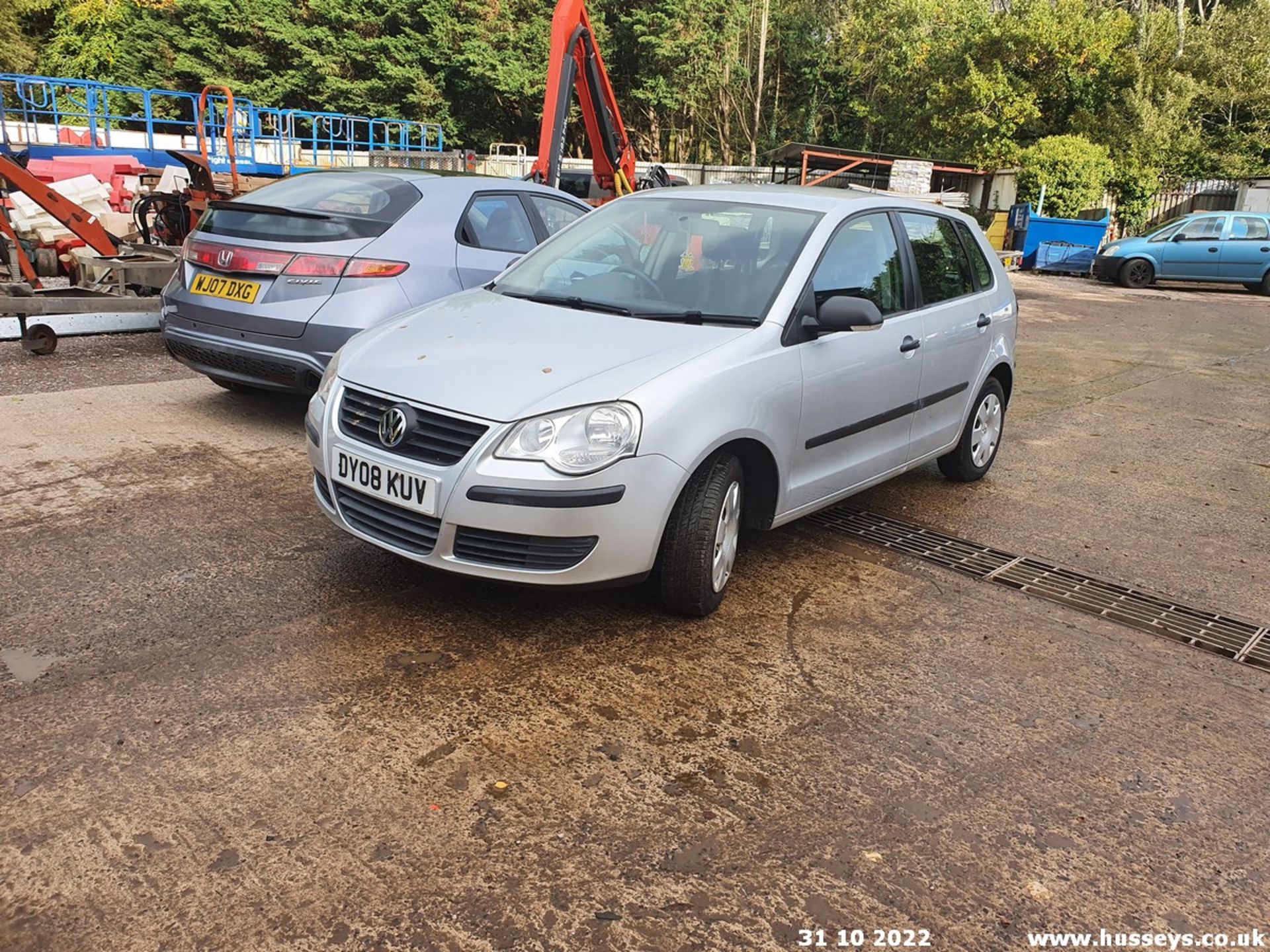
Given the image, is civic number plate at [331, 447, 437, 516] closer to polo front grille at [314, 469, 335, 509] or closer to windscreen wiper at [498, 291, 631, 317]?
polo front grille at [314, 469, 335, 509]

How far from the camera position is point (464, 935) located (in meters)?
2.25

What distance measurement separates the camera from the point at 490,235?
21.4ft

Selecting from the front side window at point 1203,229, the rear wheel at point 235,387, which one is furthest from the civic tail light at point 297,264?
the front side window at point 1203,229

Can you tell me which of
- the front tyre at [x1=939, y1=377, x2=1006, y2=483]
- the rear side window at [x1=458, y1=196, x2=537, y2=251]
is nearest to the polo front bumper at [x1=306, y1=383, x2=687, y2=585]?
the front tyre at [x1=939, y1=377, x2=1006, y2=483]

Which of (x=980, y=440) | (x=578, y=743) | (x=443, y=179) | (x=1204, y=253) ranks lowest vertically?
(x=578, y=743)

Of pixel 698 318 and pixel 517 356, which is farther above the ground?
pixel 698 318

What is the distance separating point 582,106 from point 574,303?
1061 centimetres

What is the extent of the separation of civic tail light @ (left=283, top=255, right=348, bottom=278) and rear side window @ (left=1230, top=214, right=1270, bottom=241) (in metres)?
19.8

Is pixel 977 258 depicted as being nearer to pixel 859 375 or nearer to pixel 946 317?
pixel 946 317

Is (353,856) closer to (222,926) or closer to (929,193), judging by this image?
(222,926)

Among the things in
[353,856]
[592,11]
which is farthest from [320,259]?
[592,11]

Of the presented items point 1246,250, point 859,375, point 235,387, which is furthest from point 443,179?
point 1246,250

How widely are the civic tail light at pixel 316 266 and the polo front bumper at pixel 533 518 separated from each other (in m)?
2.45

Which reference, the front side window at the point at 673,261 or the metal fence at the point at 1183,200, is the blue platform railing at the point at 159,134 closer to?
the front side window at the point at 673,261
